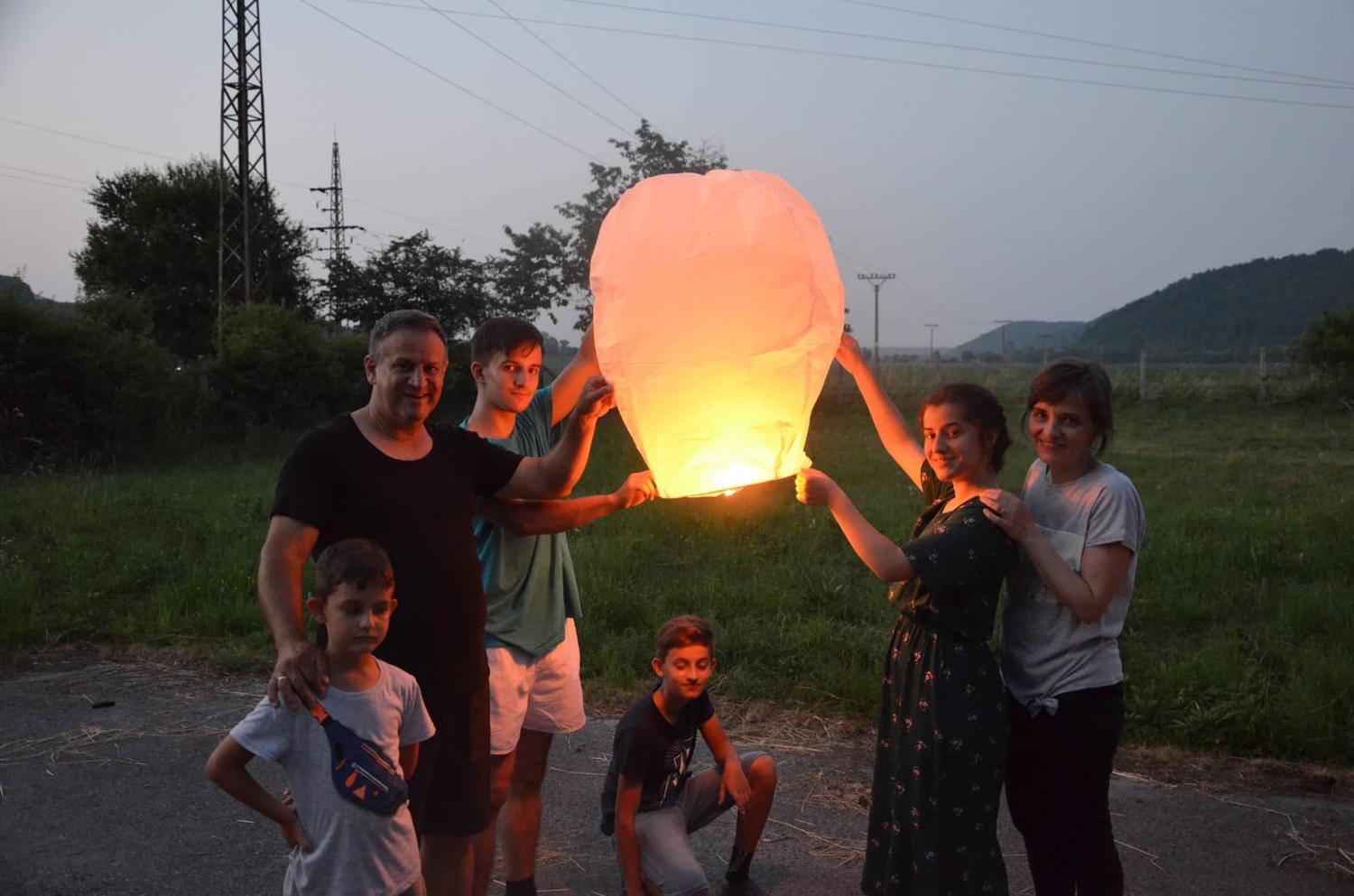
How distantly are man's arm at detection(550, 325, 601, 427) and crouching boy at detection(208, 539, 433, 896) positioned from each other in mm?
896

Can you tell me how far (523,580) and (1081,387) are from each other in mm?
1580

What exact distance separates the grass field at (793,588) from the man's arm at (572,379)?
252 cm

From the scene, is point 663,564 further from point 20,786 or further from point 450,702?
point 450,702

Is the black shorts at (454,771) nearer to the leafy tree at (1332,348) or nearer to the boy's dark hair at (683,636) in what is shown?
the boy's dark hair at (683,636)

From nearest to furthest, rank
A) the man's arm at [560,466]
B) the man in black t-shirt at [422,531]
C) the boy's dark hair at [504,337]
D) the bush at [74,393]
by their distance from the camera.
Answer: the man in black t-shirt at [422,531] < the man's arm at [560,466] < the boy's dark hair at [504,337] < the bush at [74,393]

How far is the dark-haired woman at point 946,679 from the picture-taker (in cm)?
239

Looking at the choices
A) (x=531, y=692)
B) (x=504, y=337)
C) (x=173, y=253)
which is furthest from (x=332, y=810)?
(x=173, y=253)

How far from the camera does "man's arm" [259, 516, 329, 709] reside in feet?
6.80

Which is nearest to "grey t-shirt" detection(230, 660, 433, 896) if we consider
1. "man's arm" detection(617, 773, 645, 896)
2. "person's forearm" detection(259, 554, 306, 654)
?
"person's forearm" detection(259, 554, 306, 654)

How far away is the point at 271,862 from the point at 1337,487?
10841 millimetres

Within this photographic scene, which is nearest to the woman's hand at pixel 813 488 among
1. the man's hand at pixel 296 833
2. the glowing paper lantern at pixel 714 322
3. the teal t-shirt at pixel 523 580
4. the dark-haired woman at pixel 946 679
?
the dark-haired woman at pixel 946 679

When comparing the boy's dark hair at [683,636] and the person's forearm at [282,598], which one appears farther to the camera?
the boy's dark hair at [683,636]

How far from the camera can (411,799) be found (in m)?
2.43

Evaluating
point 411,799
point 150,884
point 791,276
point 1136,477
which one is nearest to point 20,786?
point 150,884
